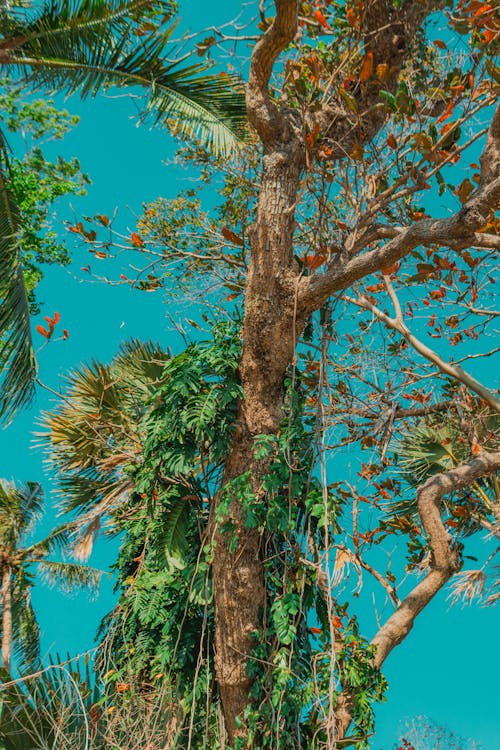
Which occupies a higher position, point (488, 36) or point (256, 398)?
point (488, 36)

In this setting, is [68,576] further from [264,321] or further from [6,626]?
[264,321]

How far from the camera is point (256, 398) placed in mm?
4762

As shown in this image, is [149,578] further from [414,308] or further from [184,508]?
[414,308]

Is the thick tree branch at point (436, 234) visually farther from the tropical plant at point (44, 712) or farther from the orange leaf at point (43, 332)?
the tropical plant at point (44, 712)

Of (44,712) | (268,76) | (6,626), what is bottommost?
(44,712)

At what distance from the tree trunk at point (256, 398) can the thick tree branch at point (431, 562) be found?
0.95 meters

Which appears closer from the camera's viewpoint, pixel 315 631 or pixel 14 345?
pixel 315 631

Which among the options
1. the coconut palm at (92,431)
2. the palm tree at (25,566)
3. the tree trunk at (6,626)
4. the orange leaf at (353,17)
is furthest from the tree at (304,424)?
the palm tree at (25,566)

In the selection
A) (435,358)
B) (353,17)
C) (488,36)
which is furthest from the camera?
(435,358)

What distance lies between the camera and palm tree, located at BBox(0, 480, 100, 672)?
9195 mm

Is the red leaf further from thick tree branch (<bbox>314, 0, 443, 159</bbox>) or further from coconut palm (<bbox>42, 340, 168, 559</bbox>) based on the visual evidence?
thick tree branch (<bbox>314, 0, 443, 159</bbox>)

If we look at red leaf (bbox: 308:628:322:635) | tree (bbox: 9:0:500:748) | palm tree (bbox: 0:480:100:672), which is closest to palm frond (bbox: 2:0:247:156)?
tree (bbox: 9:0:500:748)

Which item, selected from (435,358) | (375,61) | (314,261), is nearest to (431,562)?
(435,358)

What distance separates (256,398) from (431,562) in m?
1.65
